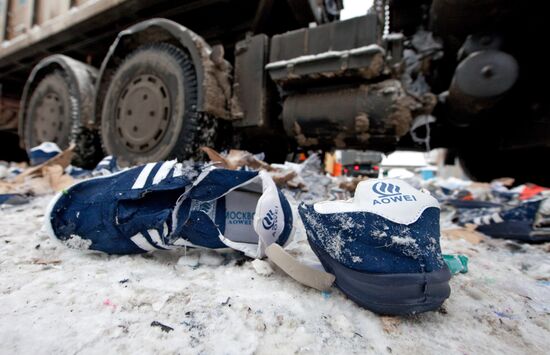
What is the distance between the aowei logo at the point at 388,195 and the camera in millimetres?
608

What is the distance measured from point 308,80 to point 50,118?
Answer: 108 inches

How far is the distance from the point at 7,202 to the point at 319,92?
1891 millimetres

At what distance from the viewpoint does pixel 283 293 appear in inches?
26.0

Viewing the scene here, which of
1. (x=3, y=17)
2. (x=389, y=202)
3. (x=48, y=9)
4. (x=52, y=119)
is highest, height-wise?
(x=3, y=17)

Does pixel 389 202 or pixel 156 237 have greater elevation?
pixel 389 202

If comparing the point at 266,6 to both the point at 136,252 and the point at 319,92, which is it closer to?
the point at 319,92

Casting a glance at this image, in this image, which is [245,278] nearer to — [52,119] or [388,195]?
[388,195]

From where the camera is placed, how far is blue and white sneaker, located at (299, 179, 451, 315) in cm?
57

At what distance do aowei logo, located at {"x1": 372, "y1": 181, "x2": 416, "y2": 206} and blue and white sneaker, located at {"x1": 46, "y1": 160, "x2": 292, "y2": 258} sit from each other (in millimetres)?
287

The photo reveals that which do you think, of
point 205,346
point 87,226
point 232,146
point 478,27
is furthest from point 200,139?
point 478,27

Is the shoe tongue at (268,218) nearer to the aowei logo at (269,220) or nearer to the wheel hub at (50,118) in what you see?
the aowei logo at (269,220)

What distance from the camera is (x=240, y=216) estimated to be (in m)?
0.93

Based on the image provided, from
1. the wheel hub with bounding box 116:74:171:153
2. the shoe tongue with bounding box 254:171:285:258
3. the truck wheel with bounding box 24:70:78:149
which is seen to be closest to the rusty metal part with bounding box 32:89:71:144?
the truck wheel with bounding box 24:70:78:149

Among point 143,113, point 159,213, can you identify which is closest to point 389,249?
point 159,213
